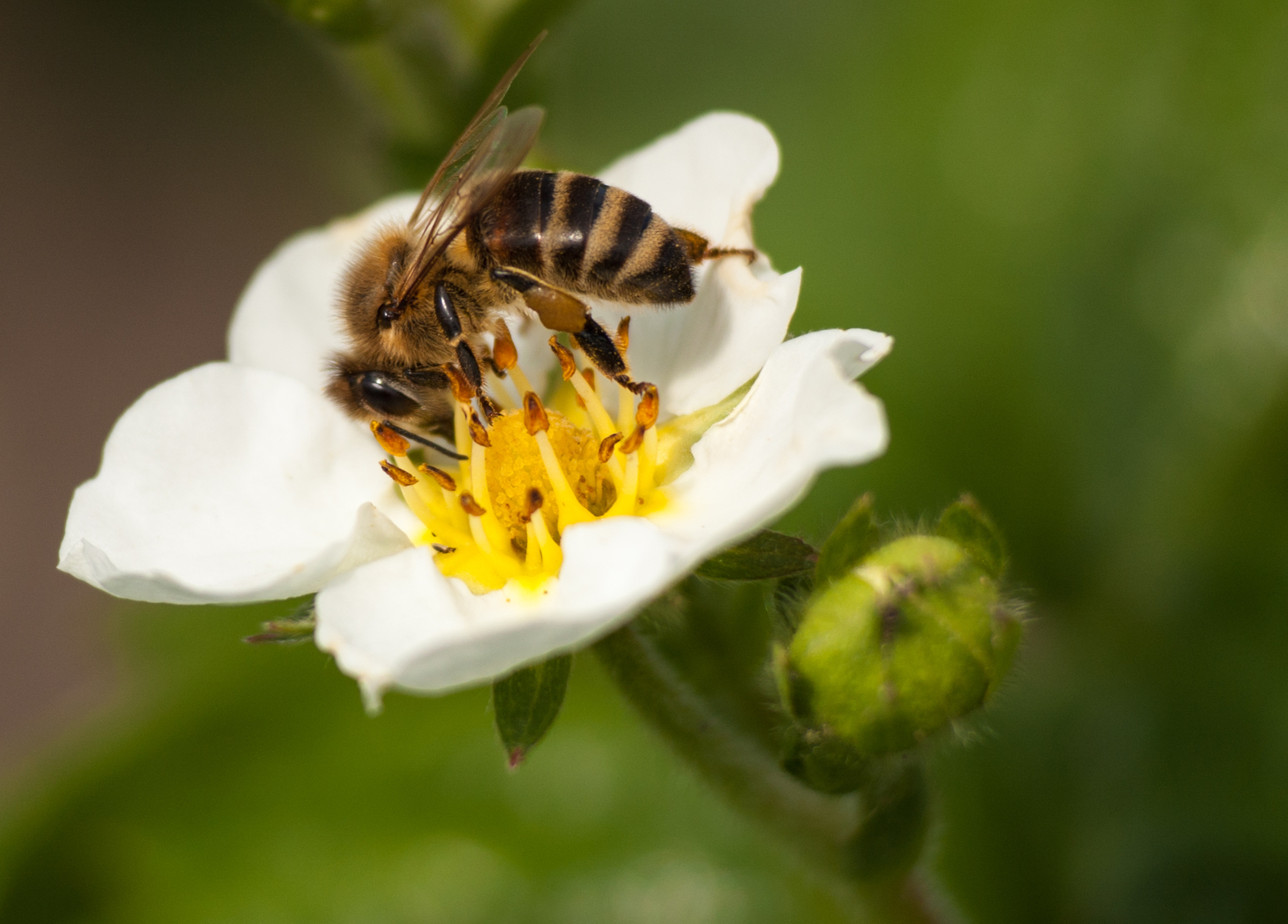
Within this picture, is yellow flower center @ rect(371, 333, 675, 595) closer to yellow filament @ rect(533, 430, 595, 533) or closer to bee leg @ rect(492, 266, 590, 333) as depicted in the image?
yellow filament @ rect(533, 430, 595, 533)

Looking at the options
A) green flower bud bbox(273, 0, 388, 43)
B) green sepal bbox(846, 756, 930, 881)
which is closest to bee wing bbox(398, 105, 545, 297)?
green flower bud bbox(273, 0, 388, 43)

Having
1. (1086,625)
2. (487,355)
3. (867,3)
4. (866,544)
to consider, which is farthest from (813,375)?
(867,3)

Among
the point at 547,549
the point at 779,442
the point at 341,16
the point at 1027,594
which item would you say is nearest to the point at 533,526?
the point at 547,549

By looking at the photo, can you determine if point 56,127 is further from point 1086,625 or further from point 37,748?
point 1086,625

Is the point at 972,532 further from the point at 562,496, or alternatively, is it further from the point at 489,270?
the point at 489,270

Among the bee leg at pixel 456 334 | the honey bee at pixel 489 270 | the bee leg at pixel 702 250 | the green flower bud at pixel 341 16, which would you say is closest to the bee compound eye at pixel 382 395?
the honey bee at pixel 489 270
